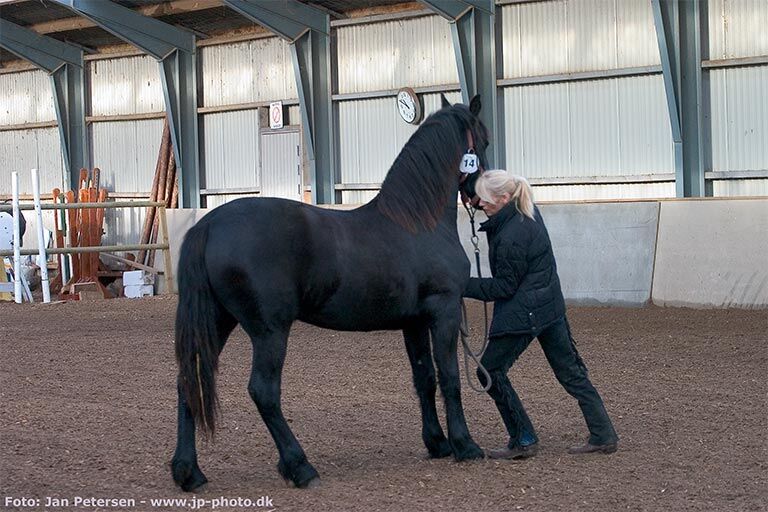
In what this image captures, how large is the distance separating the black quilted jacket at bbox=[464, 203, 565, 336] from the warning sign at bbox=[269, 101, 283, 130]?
1233 centimetres

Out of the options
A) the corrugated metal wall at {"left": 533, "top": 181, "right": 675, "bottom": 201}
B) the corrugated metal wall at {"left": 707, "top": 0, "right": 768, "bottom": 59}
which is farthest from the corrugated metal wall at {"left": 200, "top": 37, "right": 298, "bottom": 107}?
the corrugated metal wall at {"left": 707, "top": 0, "right": 768, "bottom": 59}

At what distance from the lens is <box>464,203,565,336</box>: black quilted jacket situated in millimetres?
5395

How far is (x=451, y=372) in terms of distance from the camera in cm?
543

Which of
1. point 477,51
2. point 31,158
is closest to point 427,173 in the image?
point 477,51

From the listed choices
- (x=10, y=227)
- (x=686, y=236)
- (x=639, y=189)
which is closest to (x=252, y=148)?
(x=10, y=227)

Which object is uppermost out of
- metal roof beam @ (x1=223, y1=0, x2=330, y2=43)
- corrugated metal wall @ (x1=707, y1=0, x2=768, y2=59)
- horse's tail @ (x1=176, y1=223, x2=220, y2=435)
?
metal roof beam @ (x1=223, y1=0, x2=330, y2=43)

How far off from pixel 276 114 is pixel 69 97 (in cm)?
528

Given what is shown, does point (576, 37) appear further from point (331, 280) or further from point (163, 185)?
point (331, 280)

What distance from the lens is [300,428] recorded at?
6.31 meters

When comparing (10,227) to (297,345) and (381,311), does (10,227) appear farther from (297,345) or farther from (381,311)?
(381,311)

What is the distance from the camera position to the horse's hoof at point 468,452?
542cm

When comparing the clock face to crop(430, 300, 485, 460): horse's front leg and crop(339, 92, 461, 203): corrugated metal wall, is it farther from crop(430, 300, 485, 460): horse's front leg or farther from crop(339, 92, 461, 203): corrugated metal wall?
crop(430, 300, 485, 460): horse's front leg

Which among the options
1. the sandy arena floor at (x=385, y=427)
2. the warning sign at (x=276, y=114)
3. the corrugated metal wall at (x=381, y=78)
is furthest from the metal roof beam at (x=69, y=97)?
the sandy arena floor at (x=385, y=427)

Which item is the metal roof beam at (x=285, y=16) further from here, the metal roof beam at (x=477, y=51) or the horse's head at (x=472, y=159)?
A: the horse's head at (x=472, y=159)
